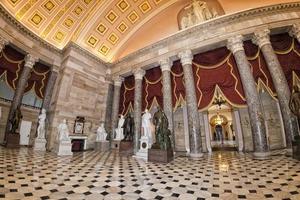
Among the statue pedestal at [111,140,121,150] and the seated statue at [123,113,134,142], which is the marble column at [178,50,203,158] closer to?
the seated statue at [123,113,134,142]

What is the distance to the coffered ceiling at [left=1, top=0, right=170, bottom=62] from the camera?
10391 mm

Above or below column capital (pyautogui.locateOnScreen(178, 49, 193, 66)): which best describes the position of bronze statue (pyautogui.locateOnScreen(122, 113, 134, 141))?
below

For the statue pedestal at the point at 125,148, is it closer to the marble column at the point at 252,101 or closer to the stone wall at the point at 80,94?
the stone wall at the point at 80,94

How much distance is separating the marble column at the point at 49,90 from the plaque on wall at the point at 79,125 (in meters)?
2.14

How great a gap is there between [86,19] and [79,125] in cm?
772

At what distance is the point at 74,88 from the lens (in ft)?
36.8

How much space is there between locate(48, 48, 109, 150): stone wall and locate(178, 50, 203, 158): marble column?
6.78 m

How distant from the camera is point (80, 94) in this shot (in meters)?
11.5

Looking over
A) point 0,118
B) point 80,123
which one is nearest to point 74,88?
point 80,123

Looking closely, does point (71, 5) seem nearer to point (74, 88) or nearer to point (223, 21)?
point (74, 88)

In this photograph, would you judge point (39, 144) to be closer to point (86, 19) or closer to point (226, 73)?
point (86, 19)

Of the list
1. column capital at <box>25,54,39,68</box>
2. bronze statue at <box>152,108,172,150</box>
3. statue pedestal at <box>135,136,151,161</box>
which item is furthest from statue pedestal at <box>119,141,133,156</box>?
column capital at <box>25,54,39,68</box>

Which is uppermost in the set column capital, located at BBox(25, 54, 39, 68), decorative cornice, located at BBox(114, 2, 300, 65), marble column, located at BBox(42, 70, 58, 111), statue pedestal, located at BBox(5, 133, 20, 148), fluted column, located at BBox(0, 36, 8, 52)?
decorative cornice, located at BBox(114, 2, 300, 65)

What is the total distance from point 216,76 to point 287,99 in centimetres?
332
